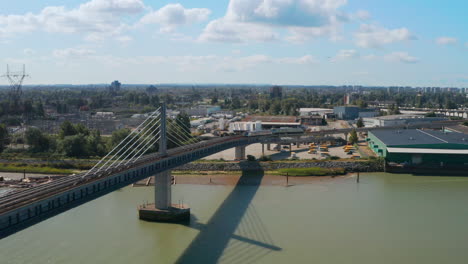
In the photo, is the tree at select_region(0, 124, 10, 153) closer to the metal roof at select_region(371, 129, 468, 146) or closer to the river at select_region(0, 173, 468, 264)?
the river at select_region(0, 173, 468, 264)

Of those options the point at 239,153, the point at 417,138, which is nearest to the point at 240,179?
the point at 239,153

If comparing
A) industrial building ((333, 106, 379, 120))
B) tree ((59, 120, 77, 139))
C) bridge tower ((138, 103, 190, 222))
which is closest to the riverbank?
bridge tower ((138, 103, 190, 222))

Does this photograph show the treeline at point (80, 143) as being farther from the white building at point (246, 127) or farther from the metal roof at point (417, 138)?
the metal roof at point (417, 138)

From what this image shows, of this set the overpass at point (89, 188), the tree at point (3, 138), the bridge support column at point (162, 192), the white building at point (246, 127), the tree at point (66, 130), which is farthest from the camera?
the white building at point (246, 127)

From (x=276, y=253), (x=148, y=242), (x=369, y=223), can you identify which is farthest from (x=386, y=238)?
(x=148, y=242)

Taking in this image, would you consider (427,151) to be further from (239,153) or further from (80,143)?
(80,143)

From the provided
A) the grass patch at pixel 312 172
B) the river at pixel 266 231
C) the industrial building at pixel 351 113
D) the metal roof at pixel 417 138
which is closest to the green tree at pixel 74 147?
the river at pixel 266 231
